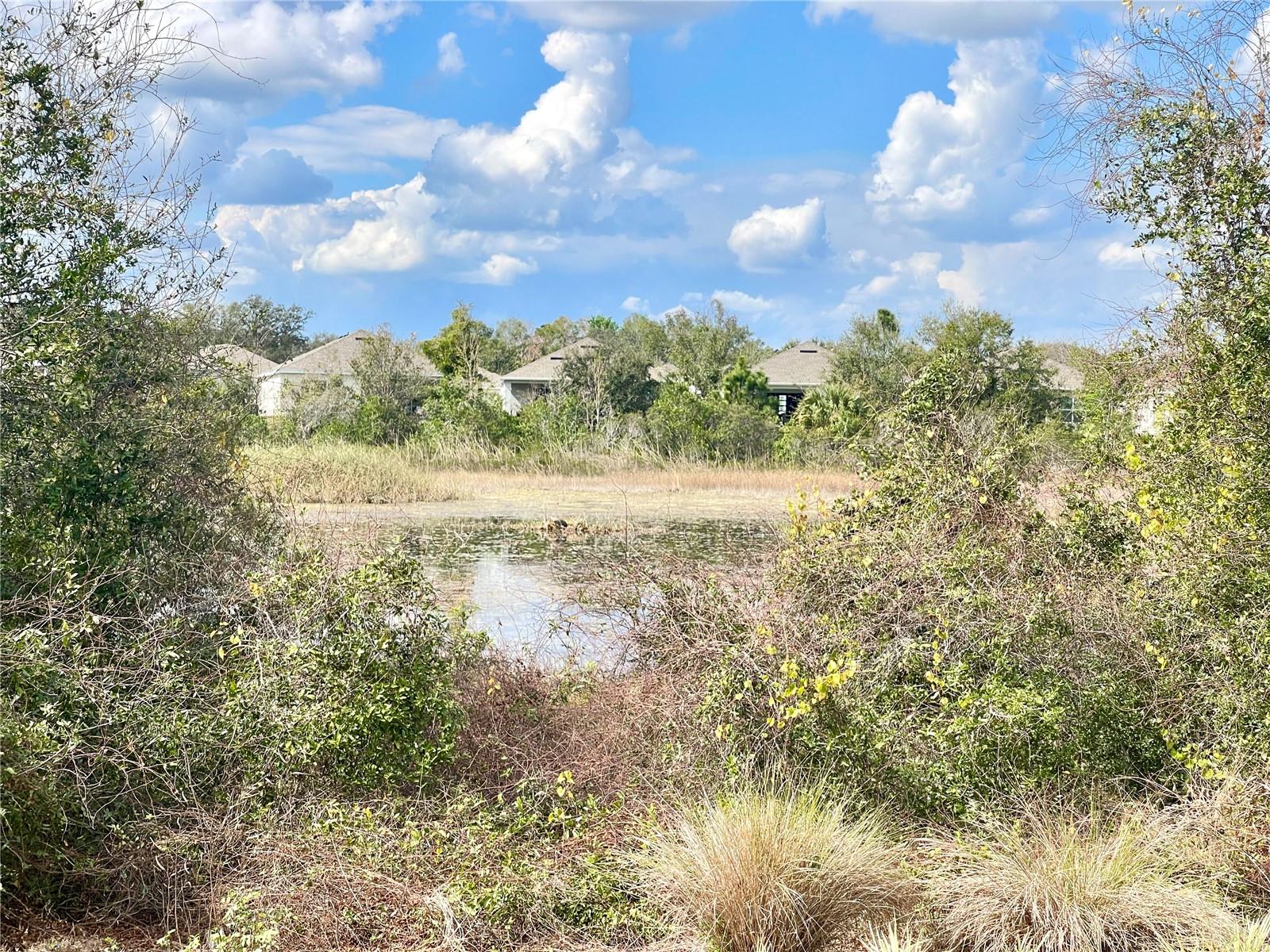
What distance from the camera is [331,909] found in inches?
186

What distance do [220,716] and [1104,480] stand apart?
5.31 m

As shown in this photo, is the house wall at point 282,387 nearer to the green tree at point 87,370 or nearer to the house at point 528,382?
the house at point 528,382

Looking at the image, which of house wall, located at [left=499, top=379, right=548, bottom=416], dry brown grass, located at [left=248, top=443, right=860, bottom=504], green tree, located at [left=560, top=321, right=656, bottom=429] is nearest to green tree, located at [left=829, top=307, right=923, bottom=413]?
green tree, located at [left=560, top=321, right=656, bottom=429]

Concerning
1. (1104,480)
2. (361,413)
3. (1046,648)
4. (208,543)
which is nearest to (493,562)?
(208,543)

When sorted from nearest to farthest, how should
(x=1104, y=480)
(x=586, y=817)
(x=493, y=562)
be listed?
(x=586, y=817), (x=1104, y=480), (x=493, y=562)

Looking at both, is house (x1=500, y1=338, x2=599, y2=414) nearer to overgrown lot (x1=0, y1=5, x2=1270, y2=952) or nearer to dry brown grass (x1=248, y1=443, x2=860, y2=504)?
dry brown grass (x1=248, y1=443, x2=860, y2=504)

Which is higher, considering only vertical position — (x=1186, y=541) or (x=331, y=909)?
(x=1186, y=541)

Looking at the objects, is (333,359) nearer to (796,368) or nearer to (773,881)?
(796,368)

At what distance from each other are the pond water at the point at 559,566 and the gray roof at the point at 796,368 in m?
30.6

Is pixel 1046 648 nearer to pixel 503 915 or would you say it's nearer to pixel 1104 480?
pixel 1104 480

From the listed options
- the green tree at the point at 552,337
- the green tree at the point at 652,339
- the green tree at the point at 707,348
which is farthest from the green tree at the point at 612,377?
the green tree at the point at 552,337

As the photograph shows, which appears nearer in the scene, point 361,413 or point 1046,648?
point 1046,648

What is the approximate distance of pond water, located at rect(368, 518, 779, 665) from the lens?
21.8ft

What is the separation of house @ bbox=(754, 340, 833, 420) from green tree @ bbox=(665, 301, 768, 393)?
151 centimetres
